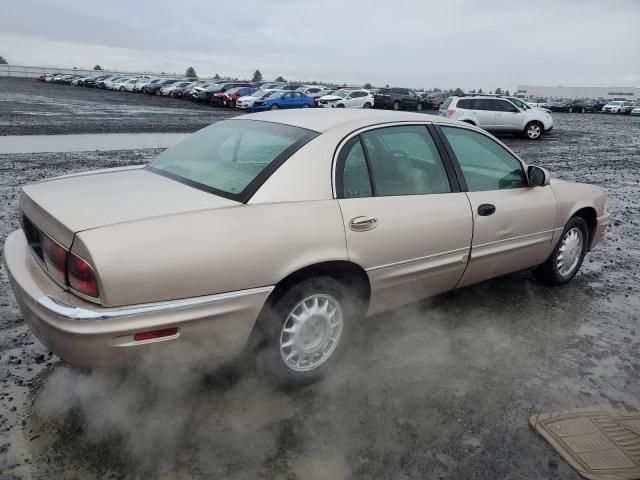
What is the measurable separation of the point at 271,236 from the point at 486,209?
1.80 metres

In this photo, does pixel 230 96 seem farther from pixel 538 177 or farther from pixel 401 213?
pixel 401 213

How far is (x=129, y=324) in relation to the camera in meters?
2.26

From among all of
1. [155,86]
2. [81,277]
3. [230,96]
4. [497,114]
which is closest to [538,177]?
[81,277]

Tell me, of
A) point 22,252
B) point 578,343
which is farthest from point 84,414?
point 578,343

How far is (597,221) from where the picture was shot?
4746 millimetres

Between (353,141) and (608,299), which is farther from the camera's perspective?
(608,299)

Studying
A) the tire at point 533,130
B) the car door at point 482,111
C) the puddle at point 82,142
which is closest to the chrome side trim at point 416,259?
the puddle at point 82,142

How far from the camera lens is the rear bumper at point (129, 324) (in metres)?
2.24

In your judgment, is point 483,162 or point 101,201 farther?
point 483,162

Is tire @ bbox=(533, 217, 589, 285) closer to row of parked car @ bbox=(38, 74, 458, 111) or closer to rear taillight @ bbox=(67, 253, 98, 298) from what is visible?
rear taillight @ bbox=(67, 253, 98, 298)

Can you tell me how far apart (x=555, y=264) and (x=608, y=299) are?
557 mm

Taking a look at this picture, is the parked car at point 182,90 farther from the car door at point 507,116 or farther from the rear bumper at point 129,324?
Answer: the rear bumper at point 129,324

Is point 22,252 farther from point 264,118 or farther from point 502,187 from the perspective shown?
point 502,187

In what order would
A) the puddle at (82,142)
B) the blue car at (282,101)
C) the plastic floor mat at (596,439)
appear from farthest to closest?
the blue car at (282,101)
the puddle at (82,142)
the plastic floor mat at (596,439)
